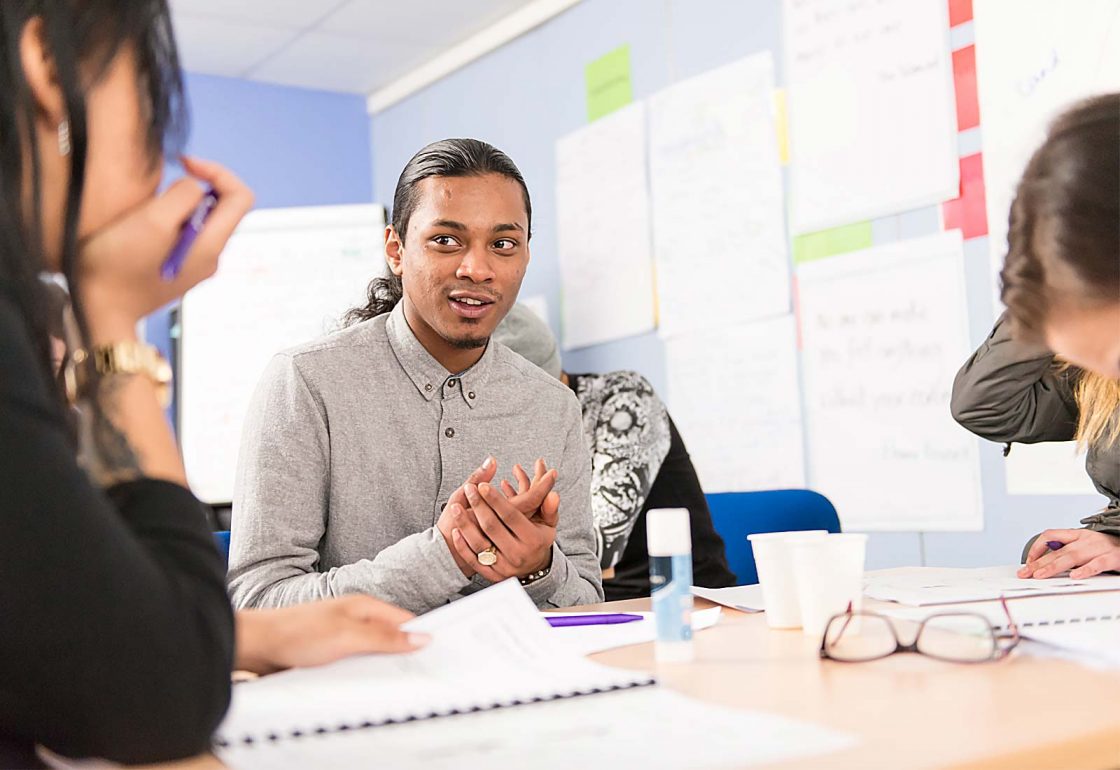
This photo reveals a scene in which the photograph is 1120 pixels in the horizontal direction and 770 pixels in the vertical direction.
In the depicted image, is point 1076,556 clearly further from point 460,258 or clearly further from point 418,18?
point 418,18

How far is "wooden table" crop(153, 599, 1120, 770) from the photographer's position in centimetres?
63

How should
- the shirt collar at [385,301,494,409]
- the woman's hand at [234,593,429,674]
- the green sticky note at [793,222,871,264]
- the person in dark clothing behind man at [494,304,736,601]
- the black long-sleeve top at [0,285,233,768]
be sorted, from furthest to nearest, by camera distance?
the green sticky note at [793,222,871,264] < the person in dark clothing behind man at [494,304,736,601] < the shirt collar at [385,301,494,409] < the woman's hand at [234,593,429,674] < the black long-sleeve top at [0,285,233,768]

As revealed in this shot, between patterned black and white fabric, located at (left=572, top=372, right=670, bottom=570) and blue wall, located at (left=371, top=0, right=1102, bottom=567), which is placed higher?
blue wall, located at (left=371, top=0, right=1102, bottom=567)

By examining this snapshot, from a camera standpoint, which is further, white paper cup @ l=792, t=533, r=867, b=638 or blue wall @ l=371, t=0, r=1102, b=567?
blue wall @ l=371, t=0, r=1102, b=567

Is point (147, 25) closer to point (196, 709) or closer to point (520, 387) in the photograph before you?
point (196, 709)

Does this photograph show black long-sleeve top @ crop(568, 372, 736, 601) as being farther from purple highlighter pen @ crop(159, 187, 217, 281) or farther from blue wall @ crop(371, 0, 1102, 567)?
purple highlighter pen @ crop(159, 187, 217, 281)

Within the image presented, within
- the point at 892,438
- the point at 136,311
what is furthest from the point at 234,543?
the point at 892,438

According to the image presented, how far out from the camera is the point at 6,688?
648 mm

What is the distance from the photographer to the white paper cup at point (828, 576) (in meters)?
1.09

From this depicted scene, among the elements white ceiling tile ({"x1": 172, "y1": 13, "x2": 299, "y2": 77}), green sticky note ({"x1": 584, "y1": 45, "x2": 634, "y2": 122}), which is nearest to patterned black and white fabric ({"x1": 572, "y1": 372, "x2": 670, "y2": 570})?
green sticky note ({"x1": 584, "y1": 45, "x2": 634, "y2": 122})

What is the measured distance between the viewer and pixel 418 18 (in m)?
4.06

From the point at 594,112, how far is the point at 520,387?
2.15m

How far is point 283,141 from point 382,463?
11.0ft

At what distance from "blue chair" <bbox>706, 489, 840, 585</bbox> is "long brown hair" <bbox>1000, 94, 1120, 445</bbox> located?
1.06m
